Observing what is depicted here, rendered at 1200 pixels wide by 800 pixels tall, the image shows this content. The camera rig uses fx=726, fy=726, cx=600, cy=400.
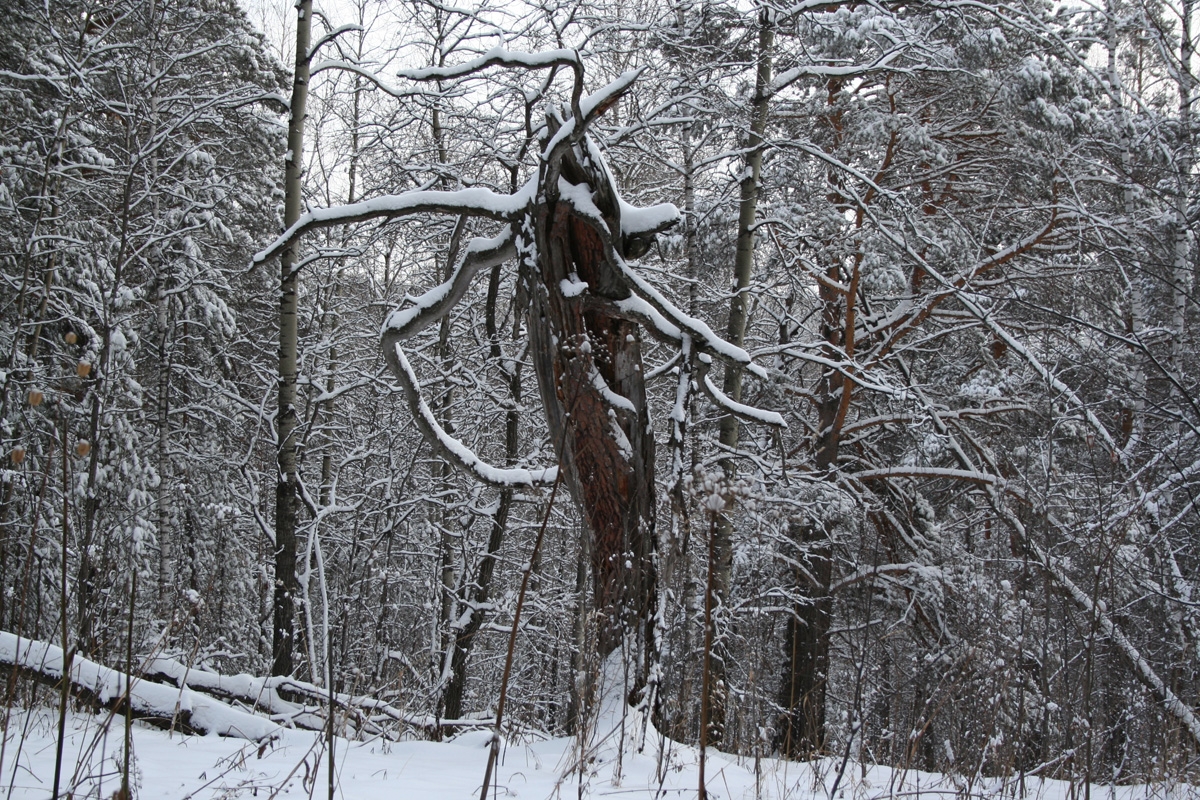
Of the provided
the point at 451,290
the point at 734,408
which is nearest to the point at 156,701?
the point at 451,290

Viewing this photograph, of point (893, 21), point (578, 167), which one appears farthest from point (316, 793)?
point (893, 21)

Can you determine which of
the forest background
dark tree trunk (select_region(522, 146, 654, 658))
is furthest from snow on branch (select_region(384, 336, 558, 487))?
dark tree trunk (select_region(522, 146, 654, 658))

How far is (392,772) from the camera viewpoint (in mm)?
2621

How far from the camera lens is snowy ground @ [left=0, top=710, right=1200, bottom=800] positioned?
2135mm

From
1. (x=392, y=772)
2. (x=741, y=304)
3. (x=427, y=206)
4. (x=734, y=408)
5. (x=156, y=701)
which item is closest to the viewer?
(x=392, y=772)

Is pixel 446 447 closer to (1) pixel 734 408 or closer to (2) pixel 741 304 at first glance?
(1) pixel 734 408

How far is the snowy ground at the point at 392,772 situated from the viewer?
7.00 feet

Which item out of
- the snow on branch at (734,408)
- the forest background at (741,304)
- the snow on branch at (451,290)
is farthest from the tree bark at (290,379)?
the snow on branch at (734,408)

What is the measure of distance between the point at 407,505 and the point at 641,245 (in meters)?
5.08

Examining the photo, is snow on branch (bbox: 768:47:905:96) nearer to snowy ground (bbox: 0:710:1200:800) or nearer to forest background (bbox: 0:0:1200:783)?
forest background (bbox: 0:0:1200:783)

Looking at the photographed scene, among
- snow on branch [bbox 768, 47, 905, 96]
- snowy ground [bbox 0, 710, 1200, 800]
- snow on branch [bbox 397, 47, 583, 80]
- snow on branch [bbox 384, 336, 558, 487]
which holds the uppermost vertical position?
snow on branch [bbox 768, 47, 905, 96]

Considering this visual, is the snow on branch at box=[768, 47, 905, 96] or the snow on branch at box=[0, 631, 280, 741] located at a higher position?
the snow on branch at box=[768, 47, 905, 96]

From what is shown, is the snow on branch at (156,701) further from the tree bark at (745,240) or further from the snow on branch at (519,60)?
the tree bark at (745,240)

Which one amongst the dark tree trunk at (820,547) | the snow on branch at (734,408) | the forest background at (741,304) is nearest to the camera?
the snow on branch at (734,408)
